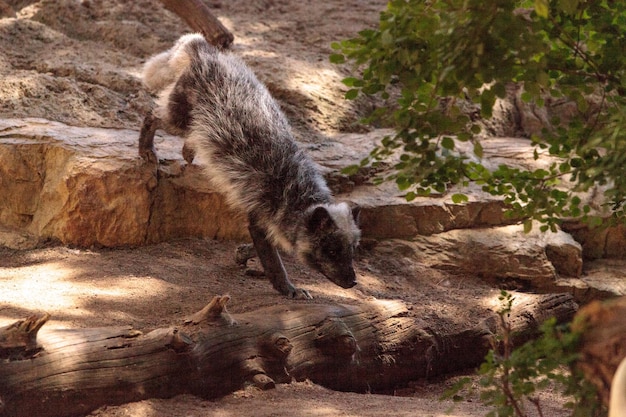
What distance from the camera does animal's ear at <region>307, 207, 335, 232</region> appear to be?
223 inches

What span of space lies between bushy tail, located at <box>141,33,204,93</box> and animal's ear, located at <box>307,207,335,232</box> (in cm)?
189

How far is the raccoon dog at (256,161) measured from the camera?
5.81 metres

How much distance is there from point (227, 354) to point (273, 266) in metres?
1.58

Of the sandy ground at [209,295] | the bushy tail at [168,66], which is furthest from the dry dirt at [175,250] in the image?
the bushy tail at [168,66]

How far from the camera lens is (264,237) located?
598 centimetres

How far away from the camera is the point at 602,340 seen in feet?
9.08

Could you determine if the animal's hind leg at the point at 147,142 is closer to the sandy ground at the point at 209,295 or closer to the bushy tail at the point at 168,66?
the bushy tail at the point at 168,66

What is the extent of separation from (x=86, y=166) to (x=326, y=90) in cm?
326

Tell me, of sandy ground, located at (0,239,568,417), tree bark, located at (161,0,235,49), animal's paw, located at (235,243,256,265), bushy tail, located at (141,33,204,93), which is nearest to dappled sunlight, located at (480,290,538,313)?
sandy ground, located at (0,239,568,417)

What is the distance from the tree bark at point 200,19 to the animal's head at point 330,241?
3.09 m

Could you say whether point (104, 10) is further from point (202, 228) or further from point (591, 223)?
point (591, 223)

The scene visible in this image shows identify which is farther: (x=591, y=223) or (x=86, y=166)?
(x=86, y=166)

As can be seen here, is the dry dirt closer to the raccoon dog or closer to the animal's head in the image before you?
the animal's head

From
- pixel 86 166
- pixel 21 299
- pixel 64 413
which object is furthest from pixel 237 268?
pixel 64 413
